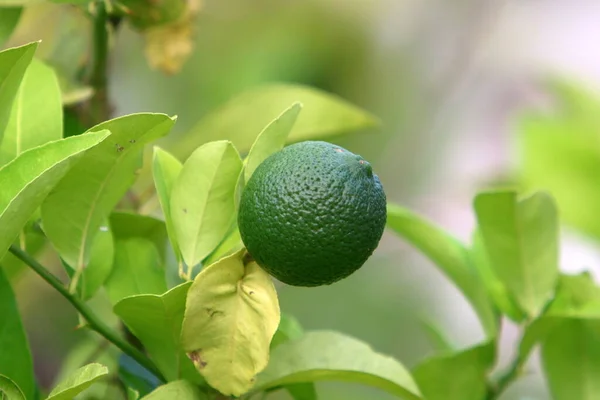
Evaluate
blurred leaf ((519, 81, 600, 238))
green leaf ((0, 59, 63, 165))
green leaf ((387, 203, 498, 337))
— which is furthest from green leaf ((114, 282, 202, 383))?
blurred leaf ((519, 81, 600, 238))

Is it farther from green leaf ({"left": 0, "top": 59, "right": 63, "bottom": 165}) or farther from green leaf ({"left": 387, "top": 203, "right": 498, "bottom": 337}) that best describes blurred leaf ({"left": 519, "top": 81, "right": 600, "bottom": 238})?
green leaf ({"left": 0, "top": 59, "right": 63, "bottom": 165})

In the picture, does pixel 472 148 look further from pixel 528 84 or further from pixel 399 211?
pixel 399 211

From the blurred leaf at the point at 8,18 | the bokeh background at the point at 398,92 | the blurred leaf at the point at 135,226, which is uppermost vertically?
the blurred leaf at the point at 8,18

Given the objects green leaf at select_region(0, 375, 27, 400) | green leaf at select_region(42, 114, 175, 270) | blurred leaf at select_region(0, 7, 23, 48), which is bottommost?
green leaf at select_region(0, 375, 27, 400)

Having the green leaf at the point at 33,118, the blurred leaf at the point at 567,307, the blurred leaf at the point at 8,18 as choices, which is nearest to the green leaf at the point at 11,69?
the green leaf at the point at 33,118

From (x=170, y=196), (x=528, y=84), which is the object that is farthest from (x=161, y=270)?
(x=528, y=84)

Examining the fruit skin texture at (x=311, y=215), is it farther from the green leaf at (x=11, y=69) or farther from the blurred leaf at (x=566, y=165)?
the blurred leaf at (x=566, y=165)

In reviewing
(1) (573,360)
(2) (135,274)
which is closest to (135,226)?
(2) (135,274)
